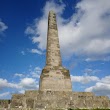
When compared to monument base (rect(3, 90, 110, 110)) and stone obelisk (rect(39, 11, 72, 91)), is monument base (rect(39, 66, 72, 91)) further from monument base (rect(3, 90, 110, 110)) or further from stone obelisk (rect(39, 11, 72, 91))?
monument base (rect(3, 90, 110, 110))

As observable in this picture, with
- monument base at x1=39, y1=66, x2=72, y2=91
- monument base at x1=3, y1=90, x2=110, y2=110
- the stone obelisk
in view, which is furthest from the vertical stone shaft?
monument base at x1=3, y1=90, x2=110, y2=110

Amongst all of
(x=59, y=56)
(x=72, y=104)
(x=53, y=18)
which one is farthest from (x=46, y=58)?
(x=72, y=104)

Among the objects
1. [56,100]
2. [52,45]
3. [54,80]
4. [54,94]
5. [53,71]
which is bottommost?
[56,100]

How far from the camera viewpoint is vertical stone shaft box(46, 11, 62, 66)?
22203 millimetres

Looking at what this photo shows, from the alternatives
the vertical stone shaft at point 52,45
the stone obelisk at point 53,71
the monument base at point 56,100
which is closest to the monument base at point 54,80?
the stone obelisk at point 53,71

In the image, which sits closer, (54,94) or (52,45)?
(54,94)

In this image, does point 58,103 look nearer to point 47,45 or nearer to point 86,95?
point 86,95

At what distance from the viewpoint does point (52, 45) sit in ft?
74.8

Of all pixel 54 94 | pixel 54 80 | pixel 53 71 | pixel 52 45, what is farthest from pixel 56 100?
pixel 52 45

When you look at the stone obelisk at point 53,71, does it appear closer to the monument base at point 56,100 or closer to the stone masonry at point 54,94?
the stone masonry at point 54,94

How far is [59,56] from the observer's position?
2266cm

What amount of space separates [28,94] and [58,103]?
290cm

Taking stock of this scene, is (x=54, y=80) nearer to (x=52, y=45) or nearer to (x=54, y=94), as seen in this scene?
(x=54, y=94)

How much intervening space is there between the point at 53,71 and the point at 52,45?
2.90m
